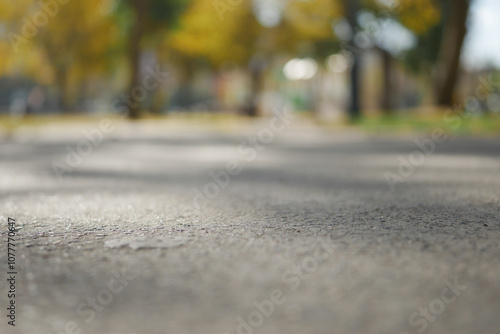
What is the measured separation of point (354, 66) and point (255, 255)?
22.1 m

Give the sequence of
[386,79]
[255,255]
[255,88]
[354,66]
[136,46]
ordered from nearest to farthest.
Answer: [255,255]
[354,66]
[136,46]
[255,88]
[386,79]

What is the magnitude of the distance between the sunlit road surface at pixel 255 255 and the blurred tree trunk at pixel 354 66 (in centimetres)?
1776

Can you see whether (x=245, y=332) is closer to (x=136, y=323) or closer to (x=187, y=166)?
(x=136, y=323)

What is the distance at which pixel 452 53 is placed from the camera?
19.7 metres

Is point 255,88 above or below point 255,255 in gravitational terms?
below

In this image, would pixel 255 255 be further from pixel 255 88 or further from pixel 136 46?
pixel 255 88

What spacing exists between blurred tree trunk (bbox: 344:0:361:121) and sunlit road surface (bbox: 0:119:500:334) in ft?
58.3

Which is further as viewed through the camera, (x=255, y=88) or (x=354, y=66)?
(x=255, y=88)

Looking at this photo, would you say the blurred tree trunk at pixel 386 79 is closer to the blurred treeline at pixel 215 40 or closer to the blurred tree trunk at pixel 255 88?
the blurred treeline at pixel 215 40

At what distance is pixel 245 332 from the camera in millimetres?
2049

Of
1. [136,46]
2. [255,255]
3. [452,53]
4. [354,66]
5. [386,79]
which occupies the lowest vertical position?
[255,255]

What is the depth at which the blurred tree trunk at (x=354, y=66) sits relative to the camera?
76.1 ft

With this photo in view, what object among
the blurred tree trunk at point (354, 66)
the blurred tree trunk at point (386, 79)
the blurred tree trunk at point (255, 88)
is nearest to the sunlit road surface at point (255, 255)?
the blurred tree trunk at point (354, 66)

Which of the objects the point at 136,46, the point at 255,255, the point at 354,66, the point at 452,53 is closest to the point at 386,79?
the point at 354,66
